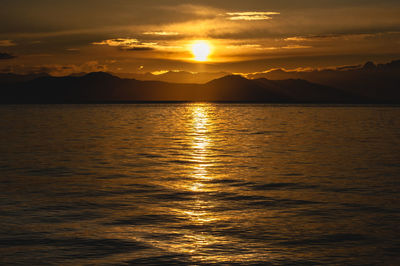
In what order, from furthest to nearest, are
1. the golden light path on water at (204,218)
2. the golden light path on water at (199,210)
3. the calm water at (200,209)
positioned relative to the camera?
the golden light path on water at (199,210) → the calm water at (200,209) → the golden light path on water at (204,218)

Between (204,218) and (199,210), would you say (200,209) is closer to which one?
(199,210)

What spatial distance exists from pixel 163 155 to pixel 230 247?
66.9ft

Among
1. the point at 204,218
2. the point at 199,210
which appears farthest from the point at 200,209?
the point at 204,218

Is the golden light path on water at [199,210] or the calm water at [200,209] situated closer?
the calm water at [200,209]

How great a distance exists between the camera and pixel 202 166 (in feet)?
86.6

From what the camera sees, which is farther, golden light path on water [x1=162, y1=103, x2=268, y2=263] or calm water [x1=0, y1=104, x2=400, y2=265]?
calm water [x1=0, y1=104, x2=400, y2=265]

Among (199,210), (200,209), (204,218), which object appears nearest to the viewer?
(204,218)

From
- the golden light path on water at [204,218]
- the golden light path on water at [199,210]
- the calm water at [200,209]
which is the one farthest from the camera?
the golden light path on water at [199,210]

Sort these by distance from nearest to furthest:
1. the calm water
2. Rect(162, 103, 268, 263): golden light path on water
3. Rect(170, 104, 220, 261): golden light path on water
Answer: Rect(162, 103, 268, 263): golden light path on water < the calm water < Rect(170, 104, 220, 261): golden light path on water

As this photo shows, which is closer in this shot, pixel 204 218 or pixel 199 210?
pixel 204 218

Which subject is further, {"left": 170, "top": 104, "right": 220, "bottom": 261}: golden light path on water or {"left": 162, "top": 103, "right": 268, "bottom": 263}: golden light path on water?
{"left": 170, "top": 104, "right": 220, "bottom": 261}: golden light path on water

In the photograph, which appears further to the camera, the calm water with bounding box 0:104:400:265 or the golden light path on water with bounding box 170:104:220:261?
the golden light path on water with bounding box 170:104:220:261

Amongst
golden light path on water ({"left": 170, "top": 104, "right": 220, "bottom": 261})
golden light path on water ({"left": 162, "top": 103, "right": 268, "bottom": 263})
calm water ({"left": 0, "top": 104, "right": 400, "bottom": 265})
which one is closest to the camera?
golden light path on water ({"left": 162, "top": 103, "right": 268, "bottom": 263})

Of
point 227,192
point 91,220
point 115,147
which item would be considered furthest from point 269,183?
point 115,147
